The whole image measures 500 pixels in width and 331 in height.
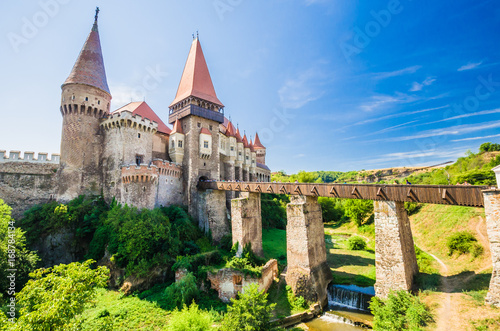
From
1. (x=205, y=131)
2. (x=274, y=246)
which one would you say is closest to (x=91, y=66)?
(x=205, y=131)

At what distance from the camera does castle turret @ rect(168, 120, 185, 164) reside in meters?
25.8

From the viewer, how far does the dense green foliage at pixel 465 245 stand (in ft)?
46.6

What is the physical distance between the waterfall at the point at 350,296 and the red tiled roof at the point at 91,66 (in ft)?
90.1

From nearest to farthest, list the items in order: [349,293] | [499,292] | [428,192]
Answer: [499,292] < [428,192] < [349,293]

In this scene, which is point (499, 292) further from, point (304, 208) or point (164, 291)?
point (164, 291)

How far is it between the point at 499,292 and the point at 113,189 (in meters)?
25.9

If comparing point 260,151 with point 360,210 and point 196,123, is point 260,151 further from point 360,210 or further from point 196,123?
point 196,123

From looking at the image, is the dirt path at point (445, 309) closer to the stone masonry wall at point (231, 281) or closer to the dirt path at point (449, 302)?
the dirt path at point (449, 302)

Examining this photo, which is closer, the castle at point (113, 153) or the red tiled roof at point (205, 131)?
the castle at point (113, 153)

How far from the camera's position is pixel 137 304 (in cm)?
1444

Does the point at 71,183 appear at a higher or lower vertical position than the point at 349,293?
higher

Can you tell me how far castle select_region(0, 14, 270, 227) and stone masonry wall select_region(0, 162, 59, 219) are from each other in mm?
62

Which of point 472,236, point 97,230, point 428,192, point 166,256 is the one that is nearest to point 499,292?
point 428,192

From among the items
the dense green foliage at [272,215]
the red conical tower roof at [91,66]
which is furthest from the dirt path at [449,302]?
the red conical tower roof at [91,66]
